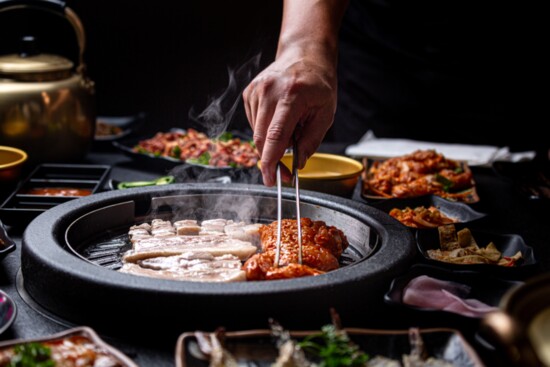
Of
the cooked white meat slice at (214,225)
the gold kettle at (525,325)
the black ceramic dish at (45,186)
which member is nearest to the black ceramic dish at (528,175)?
the cooked white meat slice at (214,225)

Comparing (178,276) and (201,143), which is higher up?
(178,276)

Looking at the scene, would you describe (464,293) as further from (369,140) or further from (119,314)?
(369,140)

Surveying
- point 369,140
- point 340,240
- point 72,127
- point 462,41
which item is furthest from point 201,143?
point 462,41

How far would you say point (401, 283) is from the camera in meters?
2.21

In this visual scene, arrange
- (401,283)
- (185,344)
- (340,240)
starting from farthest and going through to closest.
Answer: (340,240), (401,283), (185,344)

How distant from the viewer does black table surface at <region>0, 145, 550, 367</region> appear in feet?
6.61

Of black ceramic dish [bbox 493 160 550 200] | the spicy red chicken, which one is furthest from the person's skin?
black ceramic dish [bbox 493 160 550 200]

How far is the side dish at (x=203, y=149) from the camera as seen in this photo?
169 inches

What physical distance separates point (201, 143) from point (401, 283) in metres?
2.70

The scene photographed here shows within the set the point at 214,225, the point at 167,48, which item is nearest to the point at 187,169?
the point at 214,225

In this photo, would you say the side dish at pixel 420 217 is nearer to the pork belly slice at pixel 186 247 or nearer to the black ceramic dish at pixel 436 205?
the black ceramic dish at pixel 436 205

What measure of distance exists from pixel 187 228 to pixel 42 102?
1789 mm

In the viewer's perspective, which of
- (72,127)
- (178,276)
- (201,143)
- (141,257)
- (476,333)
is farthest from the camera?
(201,143)

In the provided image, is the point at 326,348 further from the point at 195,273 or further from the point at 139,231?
the point at 139,231
